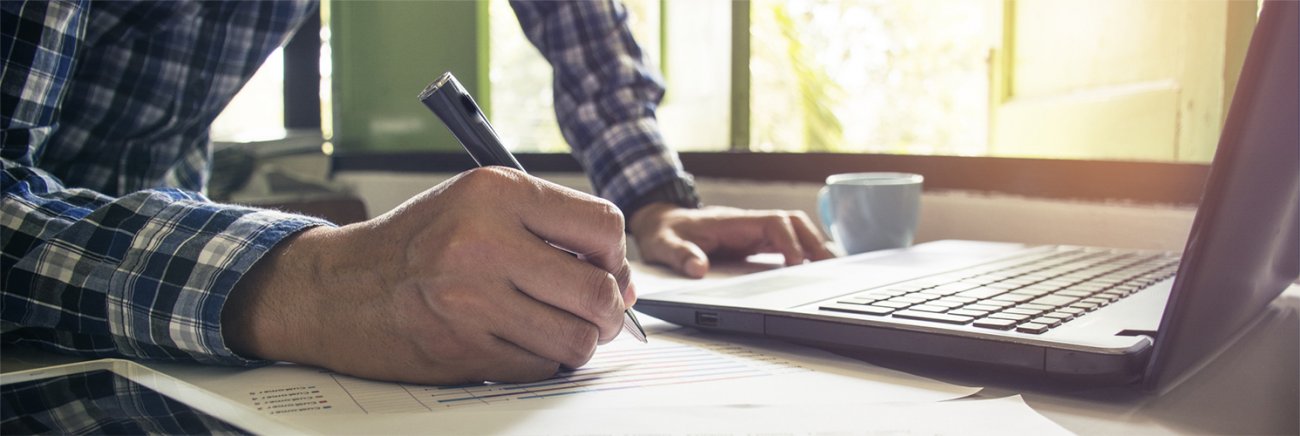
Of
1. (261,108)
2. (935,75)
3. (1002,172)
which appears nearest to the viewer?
(1002,172)

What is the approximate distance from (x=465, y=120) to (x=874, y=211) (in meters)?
0.60

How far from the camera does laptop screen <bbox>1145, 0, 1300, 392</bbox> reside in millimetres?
399

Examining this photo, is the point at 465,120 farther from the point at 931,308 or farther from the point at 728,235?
the point at 728,235

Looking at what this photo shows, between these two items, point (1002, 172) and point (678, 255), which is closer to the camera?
point (678, 255)

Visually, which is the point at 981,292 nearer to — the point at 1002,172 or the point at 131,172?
the point at 1002,172

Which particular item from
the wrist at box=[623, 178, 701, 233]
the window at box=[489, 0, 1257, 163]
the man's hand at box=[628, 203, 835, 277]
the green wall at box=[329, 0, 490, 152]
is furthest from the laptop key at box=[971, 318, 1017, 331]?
the green wall at box=[329, 0, 490, 152]

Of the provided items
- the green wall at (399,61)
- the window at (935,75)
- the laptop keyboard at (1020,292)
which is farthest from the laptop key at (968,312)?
the green wall at (399,61)

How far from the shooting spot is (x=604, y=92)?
1.18m

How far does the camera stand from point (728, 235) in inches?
39.7

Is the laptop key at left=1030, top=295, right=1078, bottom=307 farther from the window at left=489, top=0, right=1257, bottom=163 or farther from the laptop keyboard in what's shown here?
the window at left=489, top=0, right=1257, bottom=163

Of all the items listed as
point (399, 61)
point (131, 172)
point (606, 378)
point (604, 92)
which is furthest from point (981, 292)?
point (399, 61)

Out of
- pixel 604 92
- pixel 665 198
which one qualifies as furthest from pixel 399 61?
pixel 665 198

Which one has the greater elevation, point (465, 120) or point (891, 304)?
point (465, 120)

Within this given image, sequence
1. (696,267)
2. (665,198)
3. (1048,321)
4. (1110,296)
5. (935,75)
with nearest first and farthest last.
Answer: (1048,321), (1110,296), (696,267), (665,198), (935,75)
